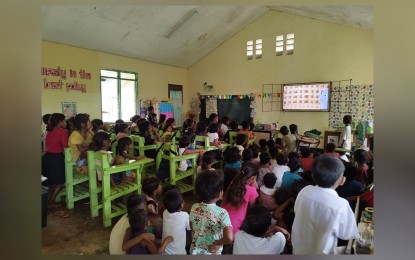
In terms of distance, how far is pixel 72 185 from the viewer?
171 cm

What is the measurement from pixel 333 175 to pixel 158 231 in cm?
101

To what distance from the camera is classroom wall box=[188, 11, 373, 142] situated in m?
1.50

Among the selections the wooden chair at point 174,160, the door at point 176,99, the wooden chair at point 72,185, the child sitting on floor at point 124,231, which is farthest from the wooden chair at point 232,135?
the wooden chair at point 72,185

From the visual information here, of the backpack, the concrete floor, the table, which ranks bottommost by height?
the concrete floor

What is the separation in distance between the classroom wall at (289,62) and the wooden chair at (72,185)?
95 cm

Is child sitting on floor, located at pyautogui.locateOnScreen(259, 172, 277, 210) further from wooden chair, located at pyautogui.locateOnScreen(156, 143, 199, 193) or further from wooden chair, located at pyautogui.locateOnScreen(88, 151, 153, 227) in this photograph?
wooden chair, located at pyautogui.locateOnScreen(88, 151, 153, 227)

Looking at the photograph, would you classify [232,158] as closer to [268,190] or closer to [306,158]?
[268,190]

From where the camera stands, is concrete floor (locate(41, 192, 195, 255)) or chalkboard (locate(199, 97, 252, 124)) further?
chalkboard (locate(199, 97, 252, 124))

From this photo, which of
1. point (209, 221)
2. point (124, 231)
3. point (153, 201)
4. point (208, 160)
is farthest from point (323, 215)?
point (124, 231)

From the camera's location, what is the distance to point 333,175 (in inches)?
51.5

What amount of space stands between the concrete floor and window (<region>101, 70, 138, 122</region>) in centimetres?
67

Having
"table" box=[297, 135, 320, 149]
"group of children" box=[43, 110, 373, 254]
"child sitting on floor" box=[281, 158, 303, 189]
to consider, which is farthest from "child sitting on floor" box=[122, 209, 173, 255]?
"table" box=[297, 135, 320, 149]

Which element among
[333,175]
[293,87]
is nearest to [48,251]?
[333,175]
